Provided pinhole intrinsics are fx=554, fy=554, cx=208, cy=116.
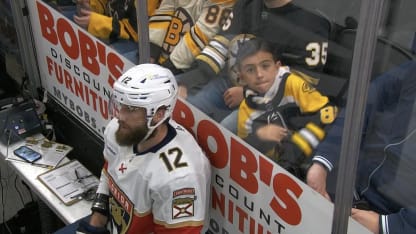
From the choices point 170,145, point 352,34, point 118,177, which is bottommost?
point 118,177

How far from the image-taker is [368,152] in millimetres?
1483

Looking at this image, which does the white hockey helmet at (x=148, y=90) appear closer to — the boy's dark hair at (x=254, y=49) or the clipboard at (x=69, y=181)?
the boy's dark hair at (x=254, y=49)

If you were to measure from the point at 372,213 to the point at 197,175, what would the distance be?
609mm

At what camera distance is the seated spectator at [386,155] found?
1.39 m

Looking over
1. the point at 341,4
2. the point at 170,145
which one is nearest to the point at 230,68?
the point at 170,145

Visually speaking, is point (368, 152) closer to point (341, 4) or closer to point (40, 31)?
point (341, 4)

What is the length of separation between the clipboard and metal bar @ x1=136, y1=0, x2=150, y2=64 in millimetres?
781

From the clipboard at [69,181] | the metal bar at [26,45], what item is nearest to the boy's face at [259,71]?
the clipboard at [69,181]

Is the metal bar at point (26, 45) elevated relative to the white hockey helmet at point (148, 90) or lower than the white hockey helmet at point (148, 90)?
lower

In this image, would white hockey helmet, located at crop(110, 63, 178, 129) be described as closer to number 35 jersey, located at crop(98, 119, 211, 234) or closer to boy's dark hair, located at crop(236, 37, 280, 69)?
number 35 jersey, located at crop(98, 119, 211, 234)

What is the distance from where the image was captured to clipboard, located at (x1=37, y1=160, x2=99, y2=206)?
8.54ft

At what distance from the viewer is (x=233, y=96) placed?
1.89 meters

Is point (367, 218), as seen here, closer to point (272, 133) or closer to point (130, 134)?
point (272, 133)

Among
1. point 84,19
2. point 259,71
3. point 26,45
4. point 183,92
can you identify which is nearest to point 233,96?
point 259,71
